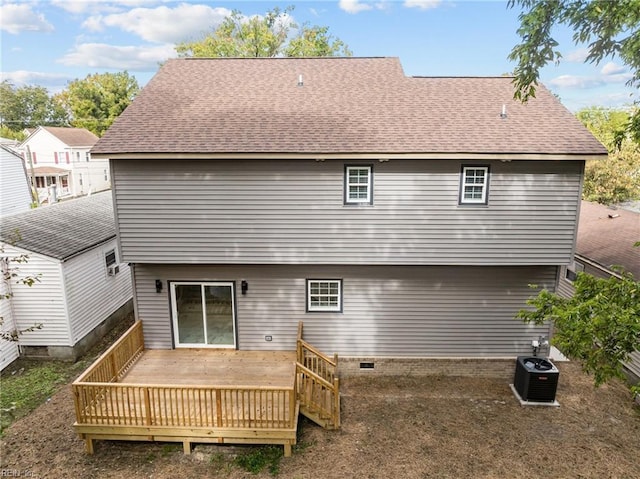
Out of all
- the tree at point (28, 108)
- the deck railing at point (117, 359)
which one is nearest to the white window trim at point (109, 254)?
the deck railing at point (117, 359)

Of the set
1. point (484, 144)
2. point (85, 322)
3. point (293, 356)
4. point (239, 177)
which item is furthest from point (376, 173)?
point (85, 322)

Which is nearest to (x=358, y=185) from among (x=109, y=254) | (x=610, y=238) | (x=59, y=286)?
(x=59, y=286)

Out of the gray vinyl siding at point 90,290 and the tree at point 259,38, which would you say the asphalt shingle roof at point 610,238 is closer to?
the gray vinyl siding at point 90,290

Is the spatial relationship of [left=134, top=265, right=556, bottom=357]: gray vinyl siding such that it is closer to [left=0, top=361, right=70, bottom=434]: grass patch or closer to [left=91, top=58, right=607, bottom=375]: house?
[left=91, top=58, right=607, bottom=375]: house

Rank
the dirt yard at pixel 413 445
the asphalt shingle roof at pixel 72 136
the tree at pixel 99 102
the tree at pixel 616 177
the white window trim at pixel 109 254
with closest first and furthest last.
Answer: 1. the dirt yard at pixel 413 445
2. the white window trim at pixel 109 254
3. the tree at pixel 616 177
4. the asphalt shingle roof at pixel 72 136
5. the tree at pixel 99 102

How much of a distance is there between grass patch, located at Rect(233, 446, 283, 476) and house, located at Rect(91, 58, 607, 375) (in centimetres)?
305

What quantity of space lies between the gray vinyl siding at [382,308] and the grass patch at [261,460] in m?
3.04

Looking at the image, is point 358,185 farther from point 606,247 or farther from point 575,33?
point 606,247

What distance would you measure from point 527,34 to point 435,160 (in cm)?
293

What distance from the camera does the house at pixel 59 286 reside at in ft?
35.7

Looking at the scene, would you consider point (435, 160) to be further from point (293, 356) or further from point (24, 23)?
point (24, 23)

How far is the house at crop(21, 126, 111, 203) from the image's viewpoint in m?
39.4

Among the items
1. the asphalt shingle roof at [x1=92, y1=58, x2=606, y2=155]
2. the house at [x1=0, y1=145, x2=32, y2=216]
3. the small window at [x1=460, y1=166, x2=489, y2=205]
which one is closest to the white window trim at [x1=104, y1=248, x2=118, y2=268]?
the asphalt shingle roof at [x1=92, y1=58, x2=606, y2=155]

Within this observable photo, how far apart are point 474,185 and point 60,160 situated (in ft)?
142
